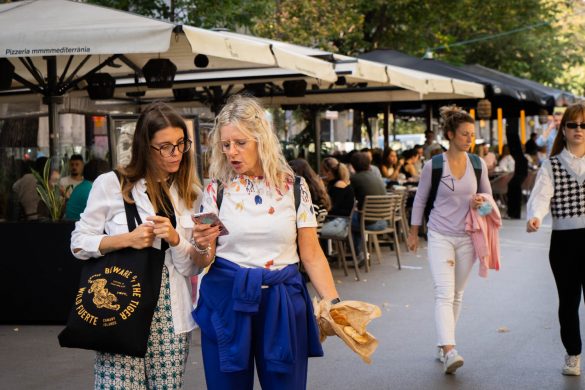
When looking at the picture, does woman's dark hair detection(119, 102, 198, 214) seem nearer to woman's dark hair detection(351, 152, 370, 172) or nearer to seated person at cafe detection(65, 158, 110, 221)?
seated person at cafe detection(65, 158, 110, 221)

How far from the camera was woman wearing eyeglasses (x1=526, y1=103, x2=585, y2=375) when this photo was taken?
22.5 feet

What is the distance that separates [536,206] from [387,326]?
262cm

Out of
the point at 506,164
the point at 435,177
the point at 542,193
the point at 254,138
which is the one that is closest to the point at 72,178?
the point at 435,177

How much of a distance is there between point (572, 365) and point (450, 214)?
1.34 metres

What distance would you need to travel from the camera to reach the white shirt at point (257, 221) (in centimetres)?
394

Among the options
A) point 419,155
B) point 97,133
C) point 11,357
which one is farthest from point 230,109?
point 97,133

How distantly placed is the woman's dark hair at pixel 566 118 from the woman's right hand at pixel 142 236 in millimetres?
3951

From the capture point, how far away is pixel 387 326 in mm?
9141

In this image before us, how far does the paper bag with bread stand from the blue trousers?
99 millimetres

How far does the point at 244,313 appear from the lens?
388cm

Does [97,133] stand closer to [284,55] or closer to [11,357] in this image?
[284,55]

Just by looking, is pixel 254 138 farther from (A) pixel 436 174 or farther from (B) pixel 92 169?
(B) pixel 92 169

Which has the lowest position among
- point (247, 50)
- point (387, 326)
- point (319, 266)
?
point (387, 326)

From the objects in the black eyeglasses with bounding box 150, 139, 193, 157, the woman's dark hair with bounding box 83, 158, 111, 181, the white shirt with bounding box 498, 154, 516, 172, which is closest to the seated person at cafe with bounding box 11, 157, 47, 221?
the woman's dark hair with bounding box 83, 158, 111, 181
